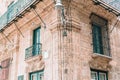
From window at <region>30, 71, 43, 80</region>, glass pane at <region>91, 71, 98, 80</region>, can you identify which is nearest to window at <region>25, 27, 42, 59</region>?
window at <region>30, 71, 43, 80</region>

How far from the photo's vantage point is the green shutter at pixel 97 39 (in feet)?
43.7

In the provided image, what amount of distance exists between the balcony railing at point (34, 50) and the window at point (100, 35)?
10.6 feet

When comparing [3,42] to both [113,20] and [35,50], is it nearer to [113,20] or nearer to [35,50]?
[35,50]

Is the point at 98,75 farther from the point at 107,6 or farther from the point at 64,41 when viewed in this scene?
the point at 107,6

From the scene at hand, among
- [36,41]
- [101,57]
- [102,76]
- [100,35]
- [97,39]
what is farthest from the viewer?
[100,35]

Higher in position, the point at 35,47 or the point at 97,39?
the point at 97,39

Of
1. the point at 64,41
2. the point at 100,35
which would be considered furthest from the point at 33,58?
the point at 100,35

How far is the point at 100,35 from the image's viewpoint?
14188 millimetres

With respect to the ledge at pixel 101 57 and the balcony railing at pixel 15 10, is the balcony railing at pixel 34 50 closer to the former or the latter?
the balcony railing at pixel 15 10

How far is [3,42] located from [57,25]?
26.6 feet

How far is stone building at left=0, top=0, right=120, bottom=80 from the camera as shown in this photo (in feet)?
37.3

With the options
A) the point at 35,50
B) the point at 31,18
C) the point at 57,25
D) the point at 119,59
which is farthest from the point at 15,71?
the point at 119,59

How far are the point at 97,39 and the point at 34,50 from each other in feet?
13.0

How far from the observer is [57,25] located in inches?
457
